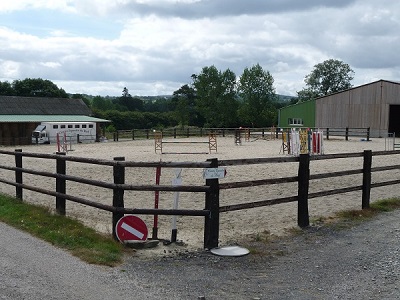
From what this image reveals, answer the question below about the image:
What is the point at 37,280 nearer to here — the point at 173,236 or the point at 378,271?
the point at 173,236

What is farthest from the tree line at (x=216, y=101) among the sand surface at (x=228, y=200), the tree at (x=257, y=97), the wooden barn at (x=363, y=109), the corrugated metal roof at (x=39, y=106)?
the sand surface at (x=228, y=200)

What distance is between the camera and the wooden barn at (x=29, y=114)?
43906mm

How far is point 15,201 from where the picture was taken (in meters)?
9.75

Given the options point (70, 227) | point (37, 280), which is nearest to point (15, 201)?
point (70, 227)

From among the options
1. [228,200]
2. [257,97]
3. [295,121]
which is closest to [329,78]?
[257,97]

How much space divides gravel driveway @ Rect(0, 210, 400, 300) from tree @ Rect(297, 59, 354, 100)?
101053 millimetres

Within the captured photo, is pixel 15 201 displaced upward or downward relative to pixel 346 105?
downward

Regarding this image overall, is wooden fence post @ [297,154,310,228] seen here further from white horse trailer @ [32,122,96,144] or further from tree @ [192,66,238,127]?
tree @ [192,66,238,127]

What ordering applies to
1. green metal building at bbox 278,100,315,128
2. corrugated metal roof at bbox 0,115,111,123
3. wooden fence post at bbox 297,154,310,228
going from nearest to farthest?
wooden fence post at bbox 297,154,310,228, corrugated metal roof at bbox 0,115,111,123, green metal building at bbox 278,100,315,128

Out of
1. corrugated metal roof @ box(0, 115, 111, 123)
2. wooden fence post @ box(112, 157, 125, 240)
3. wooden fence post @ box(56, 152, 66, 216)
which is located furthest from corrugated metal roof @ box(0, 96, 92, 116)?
wooden fence post @ box(112, 157, 125, 240)

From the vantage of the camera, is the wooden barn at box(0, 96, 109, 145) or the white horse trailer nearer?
the white horse trailer

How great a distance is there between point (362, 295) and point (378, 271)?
34.7 inches

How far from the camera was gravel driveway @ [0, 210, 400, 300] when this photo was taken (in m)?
4.85

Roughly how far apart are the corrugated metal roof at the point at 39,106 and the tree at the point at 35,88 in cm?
2916
